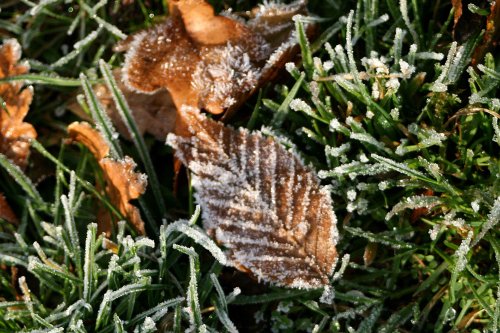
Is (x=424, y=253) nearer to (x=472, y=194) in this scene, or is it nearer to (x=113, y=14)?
(x=472, y=194)

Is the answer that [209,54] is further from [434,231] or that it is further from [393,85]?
[434,231]

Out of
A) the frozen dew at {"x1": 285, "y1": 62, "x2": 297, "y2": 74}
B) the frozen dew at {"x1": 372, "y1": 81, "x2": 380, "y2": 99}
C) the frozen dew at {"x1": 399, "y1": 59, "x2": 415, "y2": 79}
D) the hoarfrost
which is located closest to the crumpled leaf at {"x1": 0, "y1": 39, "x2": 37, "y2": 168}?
the frozen dew at {"x1": 285, "y1": 62, "x2": 297, "y2": 74}

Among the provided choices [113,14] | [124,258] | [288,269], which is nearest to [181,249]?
[124,258]

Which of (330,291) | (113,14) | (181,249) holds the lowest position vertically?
(330,291)

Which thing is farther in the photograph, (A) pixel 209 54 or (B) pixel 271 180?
(A) pixel 209 54

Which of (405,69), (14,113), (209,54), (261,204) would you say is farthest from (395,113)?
(14,113)

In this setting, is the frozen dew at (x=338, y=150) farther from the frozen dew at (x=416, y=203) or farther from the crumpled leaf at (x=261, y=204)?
the frozen dew at (x=416, y=203)
